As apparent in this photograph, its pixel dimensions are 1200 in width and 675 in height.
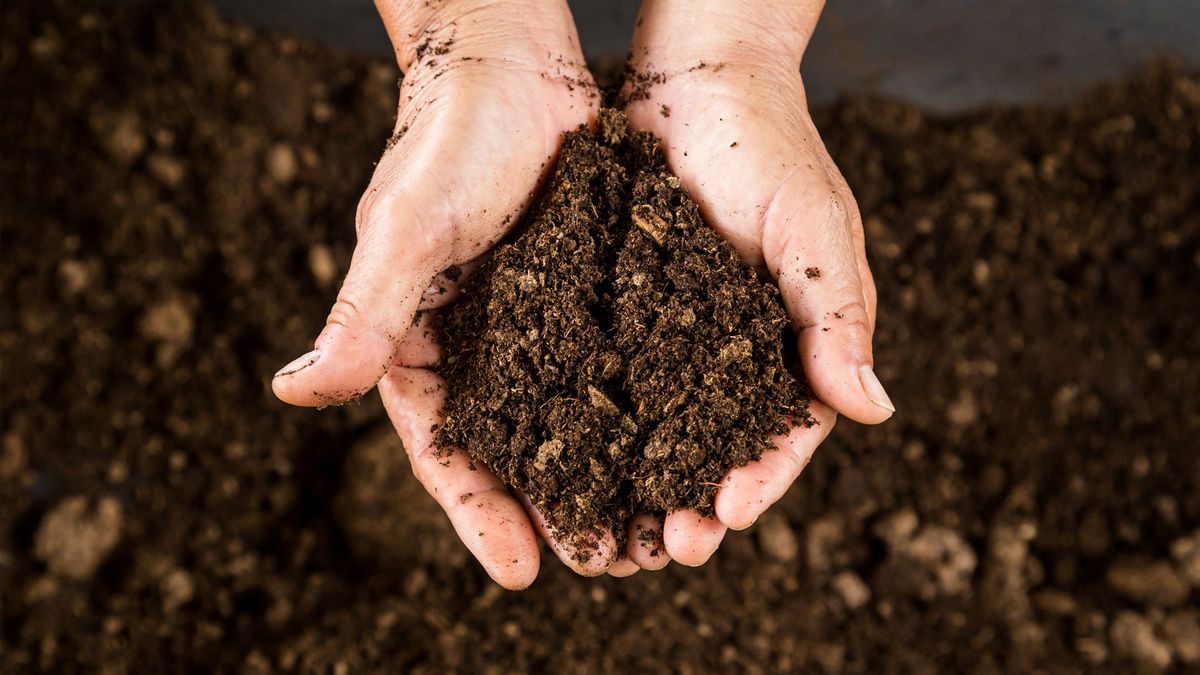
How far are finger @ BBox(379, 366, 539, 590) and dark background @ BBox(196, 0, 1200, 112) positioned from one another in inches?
60.9

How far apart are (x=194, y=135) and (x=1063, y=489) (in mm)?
2581

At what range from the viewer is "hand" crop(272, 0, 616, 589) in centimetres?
133

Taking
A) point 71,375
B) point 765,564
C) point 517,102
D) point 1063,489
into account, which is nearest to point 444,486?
point 517,102

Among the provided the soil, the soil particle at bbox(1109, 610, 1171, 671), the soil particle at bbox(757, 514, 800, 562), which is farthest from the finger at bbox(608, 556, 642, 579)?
Result: the soil particle at bbox(1109, 610, 1171, 671)

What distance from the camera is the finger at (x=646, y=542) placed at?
1497 mm

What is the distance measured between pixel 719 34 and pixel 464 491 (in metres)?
1.04

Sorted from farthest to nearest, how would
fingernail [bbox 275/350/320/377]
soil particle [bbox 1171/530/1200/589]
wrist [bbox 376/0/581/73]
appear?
soil particle [bbox 1171/530/1200/589], wrist [bbox 376/0/581/73], fingernail [bbox 275/350/320/377]

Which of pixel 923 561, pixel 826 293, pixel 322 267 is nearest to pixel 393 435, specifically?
pixel 322 267

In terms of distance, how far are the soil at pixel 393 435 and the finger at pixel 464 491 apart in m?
0.57

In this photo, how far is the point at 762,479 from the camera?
1438 millimetres

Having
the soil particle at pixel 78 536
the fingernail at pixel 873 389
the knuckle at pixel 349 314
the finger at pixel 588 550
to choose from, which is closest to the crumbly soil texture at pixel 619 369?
the finger at pixel 588 550

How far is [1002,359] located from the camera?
253cm

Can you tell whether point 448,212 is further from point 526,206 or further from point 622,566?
point 622,566

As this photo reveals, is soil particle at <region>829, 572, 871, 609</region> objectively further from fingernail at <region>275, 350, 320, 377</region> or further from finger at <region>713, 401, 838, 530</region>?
fingernail at <region>275, 350, 320, 377</region>
